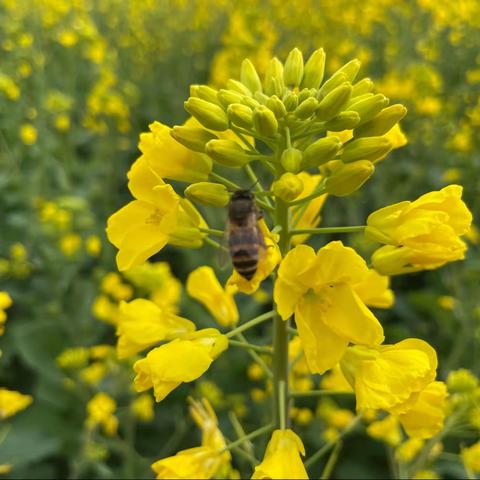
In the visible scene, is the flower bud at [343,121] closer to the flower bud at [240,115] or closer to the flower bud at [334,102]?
the flower bud at [334,102]

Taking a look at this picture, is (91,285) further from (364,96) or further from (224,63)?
(364,96)

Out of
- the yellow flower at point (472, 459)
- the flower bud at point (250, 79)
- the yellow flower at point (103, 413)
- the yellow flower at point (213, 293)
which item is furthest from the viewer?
the yellow flower at point (103, 413)

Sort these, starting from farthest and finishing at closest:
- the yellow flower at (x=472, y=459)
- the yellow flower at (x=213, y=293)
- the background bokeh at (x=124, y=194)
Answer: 1. the background bokeh at (x=124, y=194)
2. the yellow flower at (x=472, y=459)
3. the yellow flower at (x=213, y=293)

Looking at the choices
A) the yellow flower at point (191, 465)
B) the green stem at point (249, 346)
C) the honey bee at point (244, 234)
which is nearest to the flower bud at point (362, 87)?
the honey bee at point (244, 234)

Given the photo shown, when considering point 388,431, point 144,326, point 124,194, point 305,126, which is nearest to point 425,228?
point 305,126

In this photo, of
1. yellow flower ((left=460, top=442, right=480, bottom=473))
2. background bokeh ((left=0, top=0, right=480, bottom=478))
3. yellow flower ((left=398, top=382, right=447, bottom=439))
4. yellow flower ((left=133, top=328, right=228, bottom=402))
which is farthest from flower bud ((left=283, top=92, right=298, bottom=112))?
background bokeh ((left=0, top=0, right=480, bottom=478))

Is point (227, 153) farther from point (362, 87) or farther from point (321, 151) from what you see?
point (362, 87)

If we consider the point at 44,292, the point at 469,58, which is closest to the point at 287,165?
the point at 44,292
